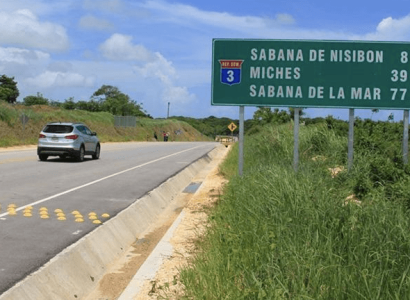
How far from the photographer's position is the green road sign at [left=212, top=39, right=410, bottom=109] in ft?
39.1

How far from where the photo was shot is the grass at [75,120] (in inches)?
1991

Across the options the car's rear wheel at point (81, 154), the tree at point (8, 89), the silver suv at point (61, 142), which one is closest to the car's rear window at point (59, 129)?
the silver suv at point (61, 142)

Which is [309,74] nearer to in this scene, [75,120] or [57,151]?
[57,151]

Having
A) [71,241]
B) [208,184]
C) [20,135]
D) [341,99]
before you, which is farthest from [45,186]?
[20,135]

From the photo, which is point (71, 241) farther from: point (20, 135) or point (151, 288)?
point (20, 135)

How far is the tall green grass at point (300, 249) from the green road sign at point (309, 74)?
11.5 ft

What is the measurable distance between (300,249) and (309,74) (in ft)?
23.8

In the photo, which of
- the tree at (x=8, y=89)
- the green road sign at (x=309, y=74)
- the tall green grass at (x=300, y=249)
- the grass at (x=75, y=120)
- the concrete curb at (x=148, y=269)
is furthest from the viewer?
the tree at (x=8, y=89)

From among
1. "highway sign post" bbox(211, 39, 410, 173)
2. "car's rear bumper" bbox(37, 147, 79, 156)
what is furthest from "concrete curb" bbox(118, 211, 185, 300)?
"car's rear bumper" bbox(37, 147, 79, 156)

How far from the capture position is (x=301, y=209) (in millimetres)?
6918

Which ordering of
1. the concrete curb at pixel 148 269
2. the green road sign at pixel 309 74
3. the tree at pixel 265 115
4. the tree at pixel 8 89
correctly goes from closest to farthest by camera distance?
the concrete curb at pixel 148 269 → the green road sign at pixel 309 74 → the tree at pixel 265 115 → the tree at pixel 8 89

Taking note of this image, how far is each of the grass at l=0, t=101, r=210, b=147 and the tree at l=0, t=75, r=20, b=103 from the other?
14.3 m

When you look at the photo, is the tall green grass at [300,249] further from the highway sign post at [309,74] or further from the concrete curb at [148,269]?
the highway sign post at [309,74]

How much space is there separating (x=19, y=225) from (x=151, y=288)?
417 centimetres
